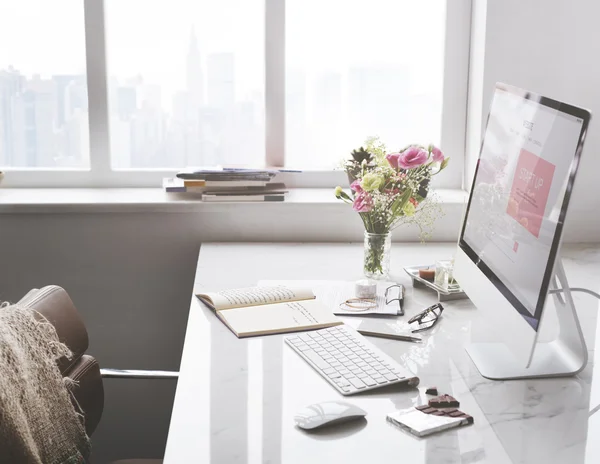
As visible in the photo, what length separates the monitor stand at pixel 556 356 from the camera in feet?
4.70

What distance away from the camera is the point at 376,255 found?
2.05 meters

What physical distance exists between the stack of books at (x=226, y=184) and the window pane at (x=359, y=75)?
0.28m

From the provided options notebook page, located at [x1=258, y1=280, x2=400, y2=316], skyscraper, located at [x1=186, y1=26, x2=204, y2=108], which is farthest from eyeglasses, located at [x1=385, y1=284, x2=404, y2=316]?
skyscraper, located at [x1=186, y1=26, x2=204, y2=108]

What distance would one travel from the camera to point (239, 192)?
97.3 inches

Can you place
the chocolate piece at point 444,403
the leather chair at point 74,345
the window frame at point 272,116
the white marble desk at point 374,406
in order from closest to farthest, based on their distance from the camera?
the white marble desk at point 374,406, the chocolate piece at point 444,403, the leather chair at point 74,345, the window frame at point 272,116

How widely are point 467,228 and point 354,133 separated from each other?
1.02 meters

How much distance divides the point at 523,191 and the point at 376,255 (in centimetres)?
70

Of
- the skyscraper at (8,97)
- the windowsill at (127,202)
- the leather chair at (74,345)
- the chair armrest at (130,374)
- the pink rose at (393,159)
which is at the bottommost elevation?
the chair armrest at (130,374)

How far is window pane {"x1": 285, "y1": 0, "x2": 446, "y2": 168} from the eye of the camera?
104 inches

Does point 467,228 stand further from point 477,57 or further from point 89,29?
point 89,29

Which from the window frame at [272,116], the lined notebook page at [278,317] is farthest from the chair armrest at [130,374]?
the window frame at [272,116]

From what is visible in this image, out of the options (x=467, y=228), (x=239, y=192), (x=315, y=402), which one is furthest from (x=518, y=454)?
(x=239, y=192)

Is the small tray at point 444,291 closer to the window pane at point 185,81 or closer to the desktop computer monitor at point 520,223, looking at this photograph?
the desktop computer monitor at point 520,223

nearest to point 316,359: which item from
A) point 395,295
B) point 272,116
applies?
point 395,295
